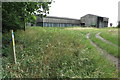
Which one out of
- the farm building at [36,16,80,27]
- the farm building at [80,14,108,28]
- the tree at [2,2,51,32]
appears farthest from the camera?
the farm building at [80,14,108,28]

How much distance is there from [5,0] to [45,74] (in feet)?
11.1

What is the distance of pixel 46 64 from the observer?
11.9 ft

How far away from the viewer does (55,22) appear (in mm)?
25266

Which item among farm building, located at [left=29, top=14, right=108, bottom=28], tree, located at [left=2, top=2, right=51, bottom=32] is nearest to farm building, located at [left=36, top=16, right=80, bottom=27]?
farm building, located at [left=29, top=14, right=108, bottom=28]

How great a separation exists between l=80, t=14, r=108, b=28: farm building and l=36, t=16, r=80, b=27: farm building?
190 centimetres

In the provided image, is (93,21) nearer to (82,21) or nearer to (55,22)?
(82,21)

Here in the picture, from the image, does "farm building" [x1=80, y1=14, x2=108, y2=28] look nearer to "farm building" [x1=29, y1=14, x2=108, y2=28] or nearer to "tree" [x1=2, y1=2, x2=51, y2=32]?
"farm building" [x1=29, y1=14, x2=108, y2=28]

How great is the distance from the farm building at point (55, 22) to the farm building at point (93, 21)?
6.25 ft

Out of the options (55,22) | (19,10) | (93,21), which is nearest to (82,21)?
(93,21)

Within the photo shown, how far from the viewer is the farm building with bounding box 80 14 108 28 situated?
3067cm

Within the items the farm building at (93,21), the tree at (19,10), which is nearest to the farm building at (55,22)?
the farm building at (93,21)

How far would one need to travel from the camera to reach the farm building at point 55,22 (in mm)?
22100

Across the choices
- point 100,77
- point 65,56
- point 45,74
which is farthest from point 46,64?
point 100,77

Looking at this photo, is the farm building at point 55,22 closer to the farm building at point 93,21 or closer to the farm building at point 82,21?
the farm building at point 82,21
